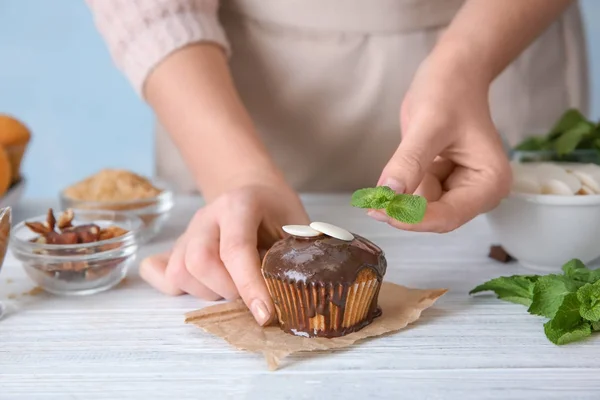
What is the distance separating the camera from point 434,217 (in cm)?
93

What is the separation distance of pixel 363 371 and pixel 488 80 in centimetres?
55

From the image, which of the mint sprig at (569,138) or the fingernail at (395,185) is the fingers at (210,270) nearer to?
the fingernail at (395,185)

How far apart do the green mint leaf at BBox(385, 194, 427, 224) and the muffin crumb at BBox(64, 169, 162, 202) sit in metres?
0.59

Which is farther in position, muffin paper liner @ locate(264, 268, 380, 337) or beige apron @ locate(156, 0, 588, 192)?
beige apron @ locate(156, 0, 588, 192)

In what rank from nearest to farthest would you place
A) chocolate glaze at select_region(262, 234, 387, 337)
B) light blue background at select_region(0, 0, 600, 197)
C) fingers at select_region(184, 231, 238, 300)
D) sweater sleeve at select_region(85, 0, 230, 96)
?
chocolate glaze at select_region(262, 234, 387, 337)
fingers at select_region(184, 231, 238, 300)
sweater sleeve at select_region(85, 0, 230, 96)
light blue background at select_region(0, 0, 600, 197)

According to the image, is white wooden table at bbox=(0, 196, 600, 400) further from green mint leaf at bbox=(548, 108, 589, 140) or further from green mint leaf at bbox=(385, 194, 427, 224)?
green mint leaf at bbox=(548, 108, 589, 140)

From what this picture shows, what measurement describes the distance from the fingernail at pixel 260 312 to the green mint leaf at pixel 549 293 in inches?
11.9

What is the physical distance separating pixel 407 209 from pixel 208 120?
448 mm

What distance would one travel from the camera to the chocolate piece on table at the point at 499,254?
113 centimetres

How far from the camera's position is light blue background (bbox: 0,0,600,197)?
3.09 m

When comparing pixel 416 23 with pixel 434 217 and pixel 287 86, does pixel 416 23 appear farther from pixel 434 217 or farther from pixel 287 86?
pixel 434 217

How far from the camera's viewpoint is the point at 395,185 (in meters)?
0.90

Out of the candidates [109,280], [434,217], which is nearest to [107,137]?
[109,280]

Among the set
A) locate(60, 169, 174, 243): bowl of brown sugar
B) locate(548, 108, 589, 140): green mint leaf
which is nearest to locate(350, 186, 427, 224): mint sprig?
locate(60, 169, 174, 243): bowl of brown sugar
